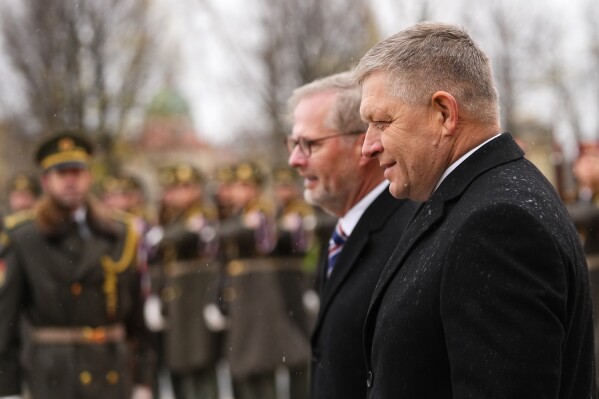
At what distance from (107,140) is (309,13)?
734 centimetres

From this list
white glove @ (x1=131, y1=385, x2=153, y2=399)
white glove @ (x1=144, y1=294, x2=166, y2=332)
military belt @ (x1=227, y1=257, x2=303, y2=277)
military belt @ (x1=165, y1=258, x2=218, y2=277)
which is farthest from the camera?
white glove @ (x1=144, y1=294, x2=166, y2=332)

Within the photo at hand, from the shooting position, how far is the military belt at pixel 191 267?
8.91 m

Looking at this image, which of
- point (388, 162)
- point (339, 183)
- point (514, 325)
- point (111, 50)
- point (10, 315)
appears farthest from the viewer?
point (111, 50)

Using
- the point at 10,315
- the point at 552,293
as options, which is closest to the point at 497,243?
the point at 552,293

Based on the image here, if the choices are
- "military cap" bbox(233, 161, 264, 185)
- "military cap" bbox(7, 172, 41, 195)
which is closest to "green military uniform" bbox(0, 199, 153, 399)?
"military cap" bbox(233, 161, 264, 185)

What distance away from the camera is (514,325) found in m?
2.11

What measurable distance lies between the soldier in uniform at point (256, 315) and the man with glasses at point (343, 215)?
4.35 m

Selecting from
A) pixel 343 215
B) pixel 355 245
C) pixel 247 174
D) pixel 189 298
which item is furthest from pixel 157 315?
pixel 355 245

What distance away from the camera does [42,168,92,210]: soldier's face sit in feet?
19.4

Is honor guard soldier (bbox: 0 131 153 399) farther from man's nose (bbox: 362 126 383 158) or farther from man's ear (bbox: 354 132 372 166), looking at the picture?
man's nose (bbox: 362 126 383 158)

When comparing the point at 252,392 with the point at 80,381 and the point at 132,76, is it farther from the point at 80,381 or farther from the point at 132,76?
the point at 132,76

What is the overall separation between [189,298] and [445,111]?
679 cm

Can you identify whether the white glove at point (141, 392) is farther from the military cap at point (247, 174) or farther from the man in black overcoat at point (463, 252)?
the man in black overcoat at point (463, 252)

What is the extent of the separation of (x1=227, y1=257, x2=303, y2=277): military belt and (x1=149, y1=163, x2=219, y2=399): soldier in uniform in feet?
0.91
